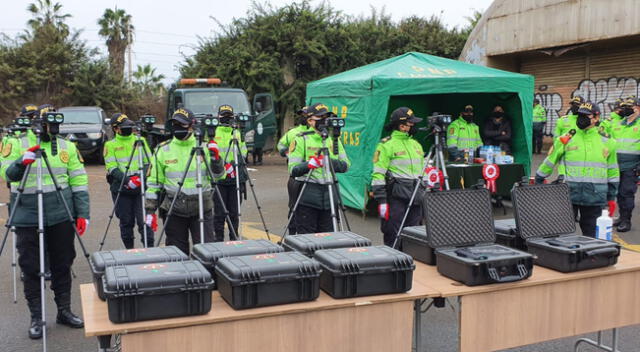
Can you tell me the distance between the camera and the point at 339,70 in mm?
22672

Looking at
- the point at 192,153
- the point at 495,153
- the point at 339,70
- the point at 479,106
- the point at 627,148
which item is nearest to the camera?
the point at 192,153

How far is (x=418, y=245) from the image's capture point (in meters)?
4.11

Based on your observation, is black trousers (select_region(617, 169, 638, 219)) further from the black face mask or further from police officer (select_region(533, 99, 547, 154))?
police officer (select_region(533, 99, 547, 154))

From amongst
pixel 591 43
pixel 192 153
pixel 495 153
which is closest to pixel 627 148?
pixel 495 153

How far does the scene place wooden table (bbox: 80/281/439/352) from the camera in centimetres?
281

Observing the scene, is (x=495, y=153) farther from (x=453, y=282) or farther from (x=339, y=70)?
(x=339, y=70)

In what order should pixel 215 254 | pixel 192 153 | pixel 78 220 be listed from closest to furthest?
pixel 215 254 → pixel 78 220 → pixel 192 153

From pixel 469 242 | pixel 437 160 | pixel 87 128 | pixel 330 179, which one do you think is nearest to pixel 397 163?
pixel 437 160

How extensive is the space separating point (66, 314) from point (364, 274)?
325 centimetres

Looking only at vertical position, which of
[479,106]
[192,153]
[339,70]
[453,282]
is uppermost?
[339,70]

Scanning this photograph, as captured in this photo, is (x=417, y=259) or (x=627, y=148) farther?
(x=627, y=148)

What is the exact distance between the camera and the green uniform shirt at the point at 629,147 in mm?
8648

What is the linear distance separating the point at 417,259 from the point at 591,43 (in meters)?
15.7

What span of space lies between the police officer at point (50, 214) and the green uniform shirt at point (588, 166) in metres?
4.69
